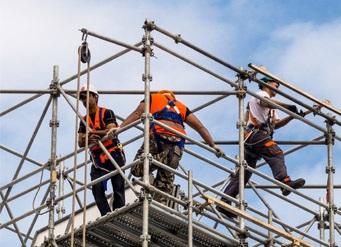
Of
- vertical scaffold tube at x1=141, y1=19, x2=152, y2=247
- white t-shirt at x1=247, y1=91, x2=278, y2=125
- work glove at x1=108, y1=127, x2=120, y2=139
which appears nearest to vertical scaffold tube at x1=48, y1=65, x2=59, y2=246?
work glove at x1=108, y1=127, x2=120, y2=139

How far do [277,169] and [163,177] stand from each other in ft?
10.0

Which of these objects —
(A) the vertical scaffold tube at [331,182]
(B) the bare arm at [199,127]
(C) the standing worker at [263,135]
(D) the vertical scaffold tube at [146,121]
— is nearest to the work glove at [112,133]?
(D) the vertical scaffold tube at [146,121]

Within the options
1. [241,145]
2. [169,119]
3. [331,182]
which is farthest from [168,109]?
[331,182]

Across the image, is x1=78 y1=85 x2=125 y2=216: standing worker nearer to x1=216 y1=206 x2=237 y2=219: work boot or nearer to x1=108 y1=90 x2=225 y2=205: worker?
x1=108 y1=90 x2=225 y2=205: worker

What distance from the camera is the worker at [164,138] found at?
26219 mm

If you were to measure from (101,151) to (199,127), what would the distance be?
5.45ft

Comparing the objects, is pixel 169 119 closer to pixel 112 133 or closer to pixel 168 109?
pixel 168 109

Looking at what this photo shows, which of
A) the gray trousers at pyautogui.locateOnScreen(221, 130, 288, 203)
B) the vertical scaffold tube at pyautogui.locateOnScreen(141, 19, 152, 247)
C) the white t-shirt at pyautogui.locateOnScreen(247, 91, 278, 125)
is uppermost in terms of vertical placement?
the white t-shirt at pyautogui.locateOnScreen(247, 91, 278, 125)

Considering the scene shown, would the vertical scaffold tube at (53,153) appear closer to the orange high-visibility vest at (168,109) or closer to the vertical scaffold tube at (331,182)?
the orange high-visibility vest at (168,109)

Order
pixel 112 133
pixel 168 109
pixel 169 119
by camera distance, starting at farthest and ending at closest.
A: 1. pixel 168 109
2. pixel 169 119
3. pixel 112 133

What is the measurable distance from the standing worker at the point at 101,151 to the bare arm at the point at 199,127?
1219 mm

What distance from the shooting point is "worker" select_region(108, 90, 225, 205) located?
86.0ft

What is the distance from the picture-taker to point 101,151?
26.9 meters

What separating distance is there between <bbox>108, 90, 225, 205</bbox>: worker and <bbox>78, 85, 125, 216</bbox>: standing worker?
474 mm
